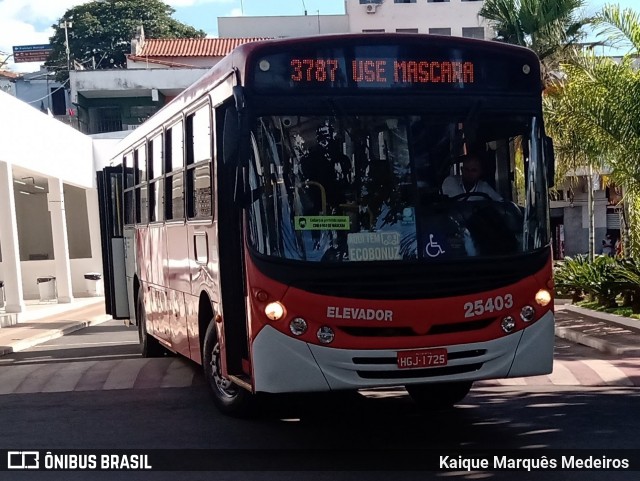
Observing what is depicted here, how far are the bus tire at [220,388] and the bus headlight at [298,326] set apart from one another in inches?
62.4

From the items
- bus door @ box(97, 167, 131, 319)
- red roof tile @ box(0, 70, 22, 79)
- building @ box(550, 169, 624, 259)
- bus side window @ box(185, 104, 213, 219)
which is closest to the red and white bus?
bus side window @ box(185, 104, 213, 219)

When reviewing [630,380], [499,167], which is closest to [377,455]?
[499,167]

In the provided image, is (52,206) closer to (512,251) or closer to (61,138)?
(61,138)

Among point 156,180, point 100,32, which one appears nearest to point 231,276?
point 156,180

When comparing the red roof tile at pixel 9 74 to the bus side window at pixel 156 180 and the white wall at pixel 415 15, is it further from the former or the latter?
the bus side window at pixel 156 180

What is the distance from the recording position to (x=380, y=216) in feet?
25.7

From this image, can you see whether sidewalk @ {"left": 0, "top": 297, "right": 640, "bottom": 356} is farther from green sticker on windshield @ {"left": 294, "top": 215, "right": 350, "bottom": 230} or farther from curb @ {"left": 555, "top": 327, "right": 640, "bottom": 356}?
green sticker on windshield @ {"left": 294, "top": 215, "right": 350, "bottom": 230}

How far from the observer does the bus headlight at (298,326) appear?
771 centimetres

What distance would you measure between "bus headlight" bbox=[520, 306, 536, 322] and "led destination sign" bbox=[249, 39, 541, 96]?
1691mm

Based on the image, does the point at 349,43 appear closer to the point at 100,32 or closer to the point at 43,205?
the point at 43,205

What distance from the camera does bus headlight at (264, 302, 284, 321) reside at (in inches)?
305

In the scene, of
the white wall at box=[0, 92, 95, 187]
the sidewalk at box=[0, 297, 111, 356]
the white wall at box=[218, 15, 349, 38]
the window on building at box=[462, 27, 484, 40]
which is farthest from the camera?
the white wall at box=[218, 15, 349, 38]

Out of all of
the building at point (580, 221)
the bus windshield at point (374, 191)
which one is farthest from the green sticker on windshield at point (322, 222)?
the building at point (580, 221)

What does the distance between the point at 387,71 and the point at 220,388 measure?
3.23 meters
